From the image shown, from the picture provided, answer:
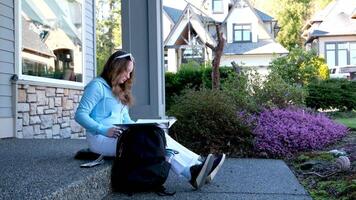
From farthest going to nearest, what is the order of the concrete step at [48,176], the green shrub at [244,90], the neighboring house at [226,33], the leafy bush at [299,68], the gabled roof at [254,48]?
the gabled roof at [254,48]
the neighboring house at [226,33]
the leafy bush at [299,68]
the green shrub at [244,90]
the concrete step at [48,176]

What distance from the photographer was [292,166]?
606cm

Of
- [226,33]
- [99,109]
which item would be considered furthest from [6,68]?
[226,33]

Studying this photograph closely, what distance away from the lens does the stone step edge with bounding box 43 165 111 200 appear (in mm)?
2838

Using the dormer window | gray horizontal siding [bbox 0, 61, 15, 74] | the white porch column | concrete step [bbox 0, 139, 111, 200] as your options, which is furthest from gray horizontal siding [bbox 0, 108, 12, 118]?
the dormer window

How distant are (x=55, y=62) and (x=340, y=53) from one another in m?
28.2

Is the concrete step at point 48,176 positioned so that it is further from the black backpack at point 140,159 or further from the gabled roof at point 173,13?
the gabled roof at point 173,13

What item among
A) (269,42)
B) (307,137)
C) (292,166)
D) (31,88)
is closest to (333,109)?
(307,137)

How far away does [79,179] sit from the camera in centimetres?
318

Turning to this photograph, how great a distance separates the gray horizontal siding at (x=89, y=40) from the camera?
332 inches

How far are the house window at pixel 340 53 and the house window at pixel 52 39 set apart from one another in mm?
26779

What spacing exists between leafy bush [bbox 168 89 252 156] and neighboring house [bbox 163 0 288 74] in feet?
69.0

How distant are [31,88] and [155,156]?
3125mm

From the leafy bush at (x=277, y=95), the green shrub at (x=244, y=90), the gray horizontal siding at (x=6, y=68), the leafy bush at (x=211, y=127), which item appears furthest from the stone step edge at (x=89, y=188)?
the leafy bush at (x=277, y=95)

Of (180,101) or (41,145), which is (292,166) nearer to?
(180,101)
